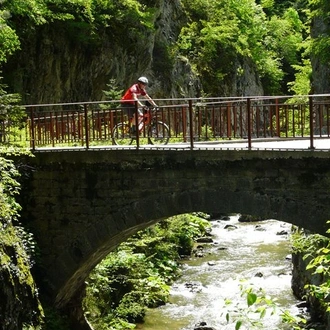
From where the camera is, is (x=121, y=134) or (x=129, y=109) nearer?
(x=129, y=109)

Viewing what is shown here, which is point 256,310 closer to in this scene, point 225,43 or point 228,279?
point 228,279

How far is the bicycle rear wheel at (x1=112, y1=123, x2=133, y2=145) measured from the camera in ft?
42.7

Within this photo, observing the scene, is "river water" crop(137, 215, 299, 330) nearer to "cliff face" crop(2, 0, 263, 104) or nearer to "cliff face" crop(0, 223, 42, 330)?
"cliff face" crop(0, 223, 42, 330)

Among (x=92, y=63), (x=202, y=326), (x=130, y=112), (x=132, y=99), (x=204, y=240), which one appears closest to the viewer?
(x=130, y=112)

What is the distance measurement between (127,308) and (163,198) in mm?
4967

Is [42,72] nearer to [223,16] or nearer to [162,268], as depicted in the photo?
[162,268]

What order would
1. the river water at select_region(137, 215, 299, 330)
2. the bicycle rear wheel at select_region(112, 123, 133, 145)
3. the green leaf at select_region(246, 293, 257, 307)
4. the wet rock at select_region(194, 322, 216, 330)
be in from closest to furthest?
the green leaf at select_region(246, 293, 257, 307) → the bicycle rear wheel at select_region(112, 123, 133, 145) → the wet rock at select_region(194, 322, 216, 330) → the river water at select_region(137, 215, 299, 330)

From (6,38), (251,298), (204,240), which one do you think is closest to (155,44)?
(204,240)

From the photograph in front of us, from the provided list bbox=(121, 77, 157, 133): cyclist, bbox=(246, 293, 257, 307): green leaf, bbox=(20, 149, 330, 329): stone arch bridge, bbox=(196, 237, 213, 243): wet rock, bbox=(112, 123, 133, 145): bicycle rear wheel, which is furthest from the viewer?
bbox=(196, 237, 213, 243): wet rock

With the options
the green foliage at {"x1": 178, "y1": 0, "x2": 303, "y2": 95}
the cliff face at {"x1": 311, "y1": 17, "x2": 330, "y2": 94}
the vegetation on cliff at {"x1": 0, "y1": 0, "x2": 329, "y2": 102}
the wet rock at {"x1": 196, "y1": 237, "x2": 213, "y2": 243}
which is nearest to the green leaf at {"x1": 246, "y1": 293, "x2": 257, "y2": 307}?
the vegetation on cliff at {"x1": 0, "y1": 0, "x2": 329, "y2": 102}

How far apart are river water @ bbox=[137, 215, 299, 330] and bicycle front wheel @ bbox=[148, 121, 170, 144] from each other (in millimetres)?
3245

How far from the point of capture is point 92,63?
23.2 metres

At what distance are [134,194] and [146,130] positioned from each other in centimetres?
170

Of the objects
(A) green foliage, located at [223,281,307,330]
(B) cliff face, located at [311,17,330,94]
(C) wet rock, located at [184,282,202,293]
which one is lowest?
(C) wet rock, located at [184,282,202,293]
